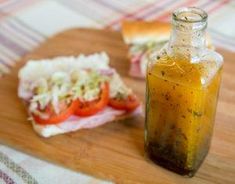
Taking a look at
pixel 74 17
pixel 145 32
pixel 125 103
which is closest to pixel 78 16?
pixel 74 17

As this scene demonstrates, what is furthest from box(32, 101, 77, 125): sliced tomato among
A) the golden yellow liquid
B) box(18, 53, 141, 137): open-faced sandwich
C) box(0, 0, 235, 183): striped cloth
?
box(0, 0, 235, 183): striped cloth

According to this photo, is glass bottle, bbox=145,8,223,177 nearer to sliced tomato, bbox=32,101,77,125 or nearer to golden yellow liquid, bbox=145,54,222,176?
golden yellow liquid, bbox=145,54,222,176

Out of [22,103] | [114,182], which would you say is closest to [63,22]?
[22,103]

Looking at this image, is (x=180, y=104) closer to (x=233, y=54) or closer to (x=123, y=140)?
(x=123, y=140)

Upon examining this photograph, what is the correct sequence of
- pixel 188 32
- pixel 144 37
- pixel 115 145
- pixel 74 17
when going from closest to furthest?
pixel 188 32 → pixel 115 145 → pixel 144 37 → pixel 74 17

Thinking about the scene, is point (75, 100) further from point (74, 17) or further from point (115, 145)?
Answer: point (74, 17)
